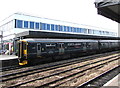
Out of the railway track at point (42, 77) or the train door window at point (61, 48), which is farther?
the train door window at point (61, 48)

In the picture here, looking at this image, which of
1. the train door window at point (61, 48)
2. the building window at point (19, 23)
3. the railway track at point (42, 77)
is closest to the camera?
the railway track at point (42, 77)

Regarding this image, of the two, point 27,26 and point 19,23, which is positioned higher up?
point 19,23

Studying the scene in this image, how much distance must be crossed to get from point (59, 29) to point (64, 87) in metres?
32.1

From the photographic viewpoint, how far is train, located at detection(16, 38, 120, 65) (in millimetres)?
12883

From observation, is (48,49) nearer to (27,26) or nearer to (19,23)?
(19,23)

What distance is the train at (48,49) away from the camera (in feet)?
42.3

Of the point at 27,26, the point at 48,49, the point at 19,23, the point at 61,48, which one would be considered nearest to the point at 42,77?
the point at 48,49

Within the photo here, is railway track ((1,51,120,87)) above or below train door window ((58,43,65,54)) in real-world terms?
below

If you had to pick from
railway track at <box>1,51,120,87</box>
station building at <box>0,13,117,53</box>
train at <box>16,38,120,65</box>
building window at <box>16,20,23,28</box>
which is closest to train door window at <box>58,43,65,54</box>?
train at <box>16,38,120,65</box>

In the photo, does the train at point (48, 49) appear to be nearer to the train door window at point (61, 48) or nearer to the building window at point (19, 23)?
the train door window at point (61, 48)

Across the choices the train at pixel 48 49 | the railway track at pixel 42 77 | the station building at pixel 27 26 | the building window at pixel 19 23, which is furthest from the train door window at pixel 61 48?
the building window at pixel 19 23

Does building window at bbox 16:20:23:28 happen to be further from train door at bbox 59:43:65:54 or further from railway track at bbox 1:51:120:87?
railway track at bbox 1:51:120:87

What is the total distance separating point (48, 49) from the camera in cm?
1430

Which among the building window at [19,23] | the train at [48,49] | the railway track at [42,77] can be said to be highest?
the building window at [19,23]
